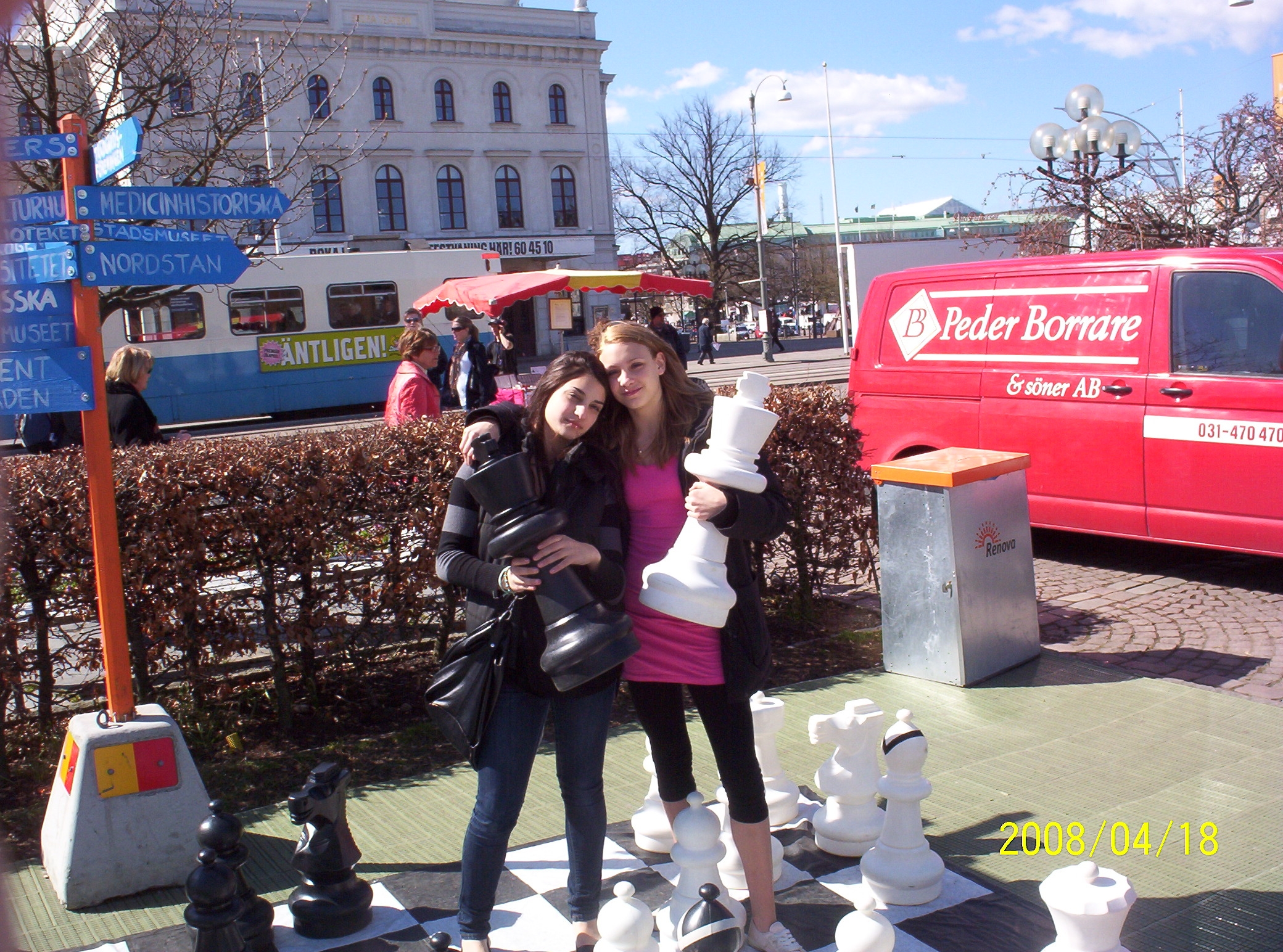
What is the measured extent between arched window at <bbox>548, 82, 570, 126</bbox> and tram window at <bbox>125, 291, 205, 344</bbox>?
85.7 ft

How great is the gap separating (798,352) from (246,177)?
31386 millimetres

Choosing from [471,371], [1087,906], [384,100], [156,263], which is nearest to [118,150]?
[156,263]

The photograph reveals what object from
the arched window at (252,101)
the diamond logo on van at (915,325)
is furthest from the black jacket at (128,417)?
the diamond logo on van at (915,325)

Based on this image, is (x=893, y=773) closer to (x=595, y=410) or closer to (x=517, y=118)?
(x=595, y=410)

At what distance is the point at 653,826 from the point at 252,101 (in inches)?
300

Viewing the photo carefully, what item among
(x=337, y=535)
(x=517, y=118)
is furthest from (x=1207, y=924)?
(x=517, y=118)

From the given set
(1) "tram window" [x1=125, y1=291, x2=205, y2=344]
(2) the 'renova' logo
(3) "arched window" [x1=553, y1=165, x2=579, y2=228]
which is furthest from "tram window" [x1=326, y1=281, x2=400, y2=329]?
(3) "arched window" [x1=553, y1=165, x2=579, y2=228]

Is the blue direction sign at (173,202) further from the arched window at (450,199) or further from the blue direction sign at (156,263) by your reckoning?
the arched window at (450,199)

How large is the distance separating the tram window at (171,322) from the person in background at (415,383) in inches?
645

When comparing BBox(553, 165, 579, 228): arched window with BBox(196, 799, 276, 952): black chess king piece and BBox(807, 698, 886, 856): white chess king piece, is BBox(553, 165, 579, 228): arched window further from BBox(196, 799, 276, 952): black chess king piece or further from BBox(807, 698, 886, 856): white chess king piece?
BBox(196, 799, 276, 952): black chess king piece

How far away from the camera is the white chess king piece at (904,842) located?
3404 millimetres

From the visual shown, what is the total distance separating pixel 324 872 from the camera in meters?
3.35

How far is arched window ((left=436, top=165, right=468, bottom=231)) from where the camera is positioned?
144 feet

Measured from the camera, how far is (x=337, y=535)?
16.3 feet
